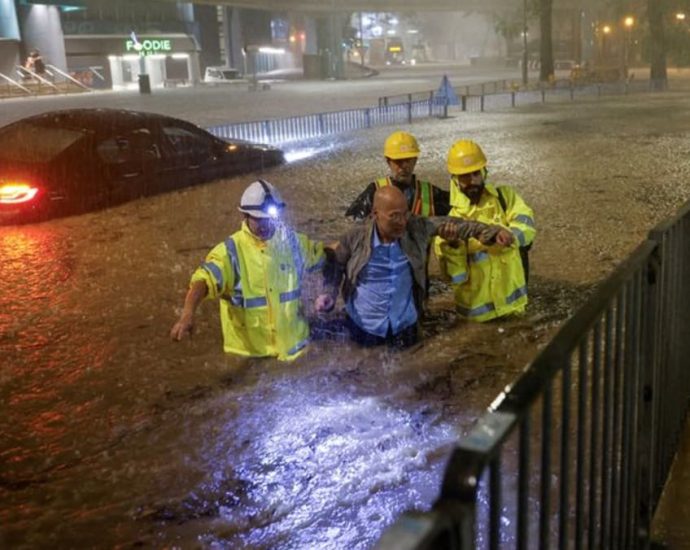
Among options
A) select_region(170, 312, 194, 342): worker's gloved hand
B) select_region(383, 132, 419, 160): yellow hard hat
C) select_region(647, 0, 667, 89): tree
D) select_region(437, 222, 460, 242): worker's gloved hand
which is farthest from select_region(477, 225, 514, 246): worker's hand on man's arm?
select_region(647, 0, 667, 89): tree

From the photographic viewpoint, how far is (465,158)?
5.78 meters

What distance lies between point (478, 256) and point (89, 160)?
664 cm

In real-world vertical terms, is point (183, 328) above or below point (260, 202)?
below

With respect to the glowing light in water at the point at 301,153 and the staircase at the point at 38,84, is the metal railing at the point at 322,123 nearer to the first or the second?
the glowing light in water at the point at 301,153

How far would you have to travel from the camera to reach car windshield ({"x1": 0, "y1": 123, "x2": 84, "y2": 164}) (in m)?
10.4

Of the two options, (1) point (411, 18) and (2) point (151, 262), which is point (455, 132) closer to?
(2) point (151, 262)

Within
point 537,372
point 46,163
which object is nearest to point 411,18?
point 46,163

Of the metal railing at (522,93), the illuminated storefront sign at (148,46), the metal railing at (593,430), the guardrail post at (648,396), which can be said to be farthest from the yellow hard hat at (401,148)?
the illuminated storefront sign at (148,46)

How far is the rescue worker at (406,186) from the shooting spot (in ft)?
19.7

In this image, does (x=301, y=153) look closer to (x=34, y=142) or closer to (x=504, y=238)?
(x=34, y=142)

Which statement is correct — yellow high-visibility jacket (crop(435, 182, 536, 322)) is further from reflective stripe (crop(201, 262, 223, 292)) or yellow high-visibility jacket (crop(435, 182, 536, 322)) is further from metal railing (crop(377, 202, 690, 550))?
metal railing (crop(377, 202, 690, 550))

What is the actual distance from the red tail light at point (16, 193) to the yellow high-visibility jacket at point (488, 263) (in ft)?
20.2

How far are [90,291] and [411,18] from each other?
388 ft

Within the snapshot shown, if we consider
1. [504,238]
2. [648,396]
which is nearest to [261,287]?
[504,238]
